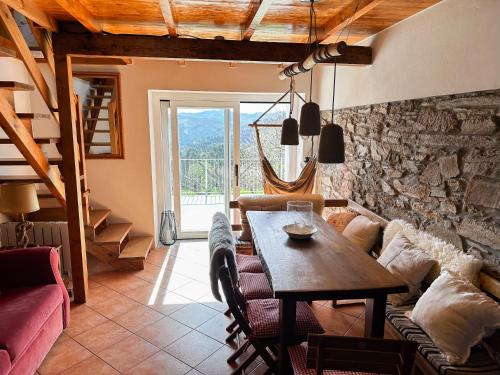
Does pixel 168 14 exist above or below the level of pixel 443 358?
above

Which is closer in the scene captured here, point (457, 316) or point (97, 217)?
point (457, 316)

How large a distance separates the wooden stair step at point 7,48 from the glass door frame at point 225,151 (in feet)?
6.44

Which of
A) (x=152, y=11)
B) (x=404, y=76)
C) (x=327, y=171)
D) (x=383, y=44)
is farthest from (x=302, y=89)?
(x=152, y=11)

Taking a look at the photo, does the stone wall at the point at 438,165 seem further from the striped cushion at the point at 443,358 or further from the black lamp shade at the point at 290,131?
the black lamp shade at the point at 290,131

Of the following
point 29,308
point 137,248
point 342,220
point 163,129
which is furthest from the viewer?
point 163,129

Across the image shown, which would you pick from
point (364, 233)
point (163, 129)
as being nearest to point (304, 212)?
point (364, 233)

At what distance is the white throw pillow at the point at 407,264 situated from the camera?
214 cm

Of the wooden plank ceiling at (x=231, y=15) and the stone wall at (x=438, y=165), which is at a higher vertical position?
the wooden plank ceiling at (x=231, y=15)

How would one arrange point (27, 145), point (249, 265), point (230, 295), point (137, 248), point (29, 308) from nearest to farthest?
point (230, 295) → point (29, 308) → point (27, 145) → point (249, 265) → point (137, 248)

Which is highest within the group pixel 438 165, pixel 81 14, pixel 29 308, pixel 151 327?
pixel 81 14

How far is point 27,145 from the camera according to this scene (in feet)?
8.26

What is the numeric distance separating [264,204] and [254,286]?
1162 mm

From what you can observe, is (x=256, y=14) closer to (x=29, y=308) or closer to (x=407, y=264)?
(x=407, y=264)

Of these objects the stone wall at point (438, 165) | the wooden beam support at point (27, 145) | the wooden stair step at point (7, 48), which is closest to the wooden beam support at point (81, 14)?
the wooden stair step at point (7, 48)
